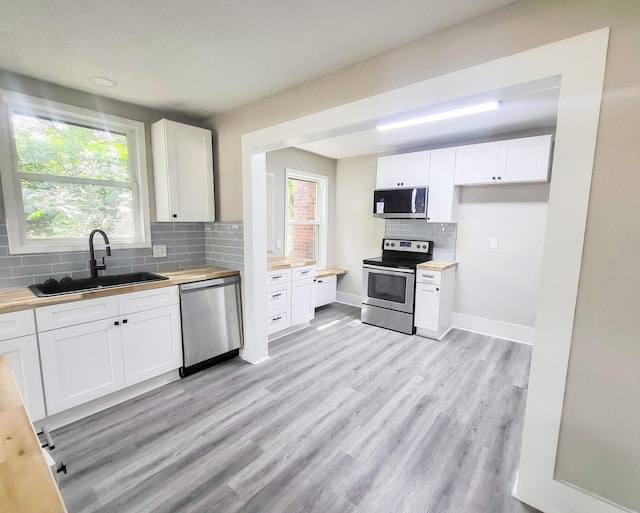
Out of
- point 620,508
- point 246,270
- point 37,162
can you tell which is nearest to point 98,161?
point 37,162

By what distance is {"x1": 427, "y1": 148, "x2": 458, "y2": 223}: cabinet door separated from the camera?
3590 mm

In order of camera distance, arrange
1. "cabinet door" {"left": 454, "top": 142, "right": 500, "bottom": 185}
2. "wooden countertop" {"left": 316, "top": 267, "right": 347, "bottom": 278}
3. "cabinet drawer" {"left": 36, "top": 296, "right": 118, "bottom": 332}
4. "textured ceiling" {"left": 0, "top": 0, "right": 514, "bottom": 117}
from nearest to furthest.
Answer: "textured ceiling" {"left": 0, "top": 0, "right": 514, "bottom": 117}
"cabinet drawer" {"left": 36, "top": 296, "right": 118, "bottom": 332}
"cabinet door" {"left": 454, "top": 142, "right": 500, "bottom": 185}
"wooden countertop" {"left": 316, "top": 267, "right": 347, "bottom": 278}

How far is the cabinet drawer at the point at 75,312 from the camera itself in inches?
74.3

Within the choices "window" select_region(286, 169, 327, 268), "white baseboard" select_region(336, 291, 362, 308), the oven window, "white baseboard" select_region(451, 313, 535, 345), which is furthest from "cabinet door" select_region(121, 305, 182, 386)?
"white baseboard" select_region(451, 313, 535, 345)

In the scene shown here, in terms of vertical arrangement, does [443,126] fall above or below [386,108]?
above

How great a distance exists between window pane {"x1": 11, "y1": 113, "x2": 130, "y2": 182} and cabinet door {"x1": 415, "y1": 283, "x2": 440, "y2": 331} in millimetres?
3351

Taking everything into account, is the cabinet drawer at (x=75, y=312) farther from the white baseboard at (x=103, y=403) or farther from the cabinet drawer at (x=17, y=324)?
the white baseboard at (x=103, y=403)

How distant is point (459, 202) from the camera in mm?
3803

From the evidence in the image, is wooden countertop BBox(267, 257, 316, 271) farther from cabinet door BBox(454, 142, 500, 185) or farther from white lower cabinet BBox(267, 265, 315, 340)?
cabinet door BBox(454, 142, 500, 185)

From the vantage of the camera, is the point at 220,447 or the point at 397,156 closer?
the point at 220,447

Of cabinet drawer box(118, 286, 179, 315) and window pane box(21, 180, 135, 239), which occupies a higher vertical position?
window pane box(21, 180, 135, 239)

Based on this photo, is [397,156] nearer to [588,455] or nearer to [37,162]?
[588,455]

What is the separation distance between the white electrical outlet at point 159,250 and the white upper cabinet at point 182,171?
0.28m

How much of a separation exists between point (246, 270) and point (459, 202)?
279 centimetres
